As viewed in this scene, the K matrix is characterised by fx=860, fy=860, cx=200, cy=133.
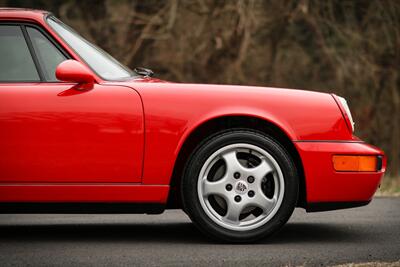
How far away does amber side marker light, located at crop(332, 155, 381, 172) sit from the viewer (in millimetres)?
5461

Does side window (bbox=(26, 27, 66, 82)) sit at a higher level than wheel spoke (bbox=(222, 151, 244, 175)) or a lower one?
higher

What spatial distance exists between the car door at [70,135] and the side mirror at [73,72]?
0.08 metres

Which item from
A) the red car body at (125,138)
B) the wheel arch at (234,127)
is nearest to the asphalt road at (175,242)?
the red car body at (125,138)

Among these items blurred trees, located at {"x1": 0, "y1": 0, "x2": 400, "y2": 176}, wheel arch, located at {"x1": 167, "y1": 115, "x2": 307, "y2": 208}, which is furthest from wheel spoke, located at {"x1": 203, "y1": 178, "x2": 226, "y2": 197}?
blurred trees, located at {"x1": 0, "y1": 0, "x2": 400, "y2": 176}

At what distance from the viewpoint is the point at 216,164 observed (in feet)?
18.0

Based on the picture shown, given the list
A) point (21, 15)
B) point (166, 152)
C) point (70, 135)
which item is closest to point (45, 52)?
point (21, 15)

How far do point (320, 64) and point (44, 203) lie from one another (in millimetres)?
10617

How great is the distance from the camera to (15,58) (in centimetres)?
562

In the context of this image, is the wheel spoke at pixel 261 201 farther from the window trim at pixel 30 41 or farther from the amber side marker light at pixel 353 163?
the window trim at pixel 30 41

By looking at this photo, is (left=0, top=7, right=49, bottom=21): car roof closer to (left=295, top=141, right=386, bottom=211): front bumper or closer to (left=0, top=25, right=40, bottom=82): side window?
(left=0, top=25, right=40, bottom=82): side window

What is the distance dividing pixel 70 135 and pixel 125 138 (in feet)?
1.12

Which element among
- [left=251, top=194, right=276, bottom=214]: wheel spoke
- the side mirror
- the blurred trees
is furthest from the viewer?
the blurred trees

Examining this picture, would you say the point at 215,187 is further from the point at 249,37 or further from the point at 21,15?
the point at 249,37

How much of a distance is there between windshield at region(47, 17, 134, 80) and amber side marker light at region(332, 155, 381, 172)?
5.07ft
